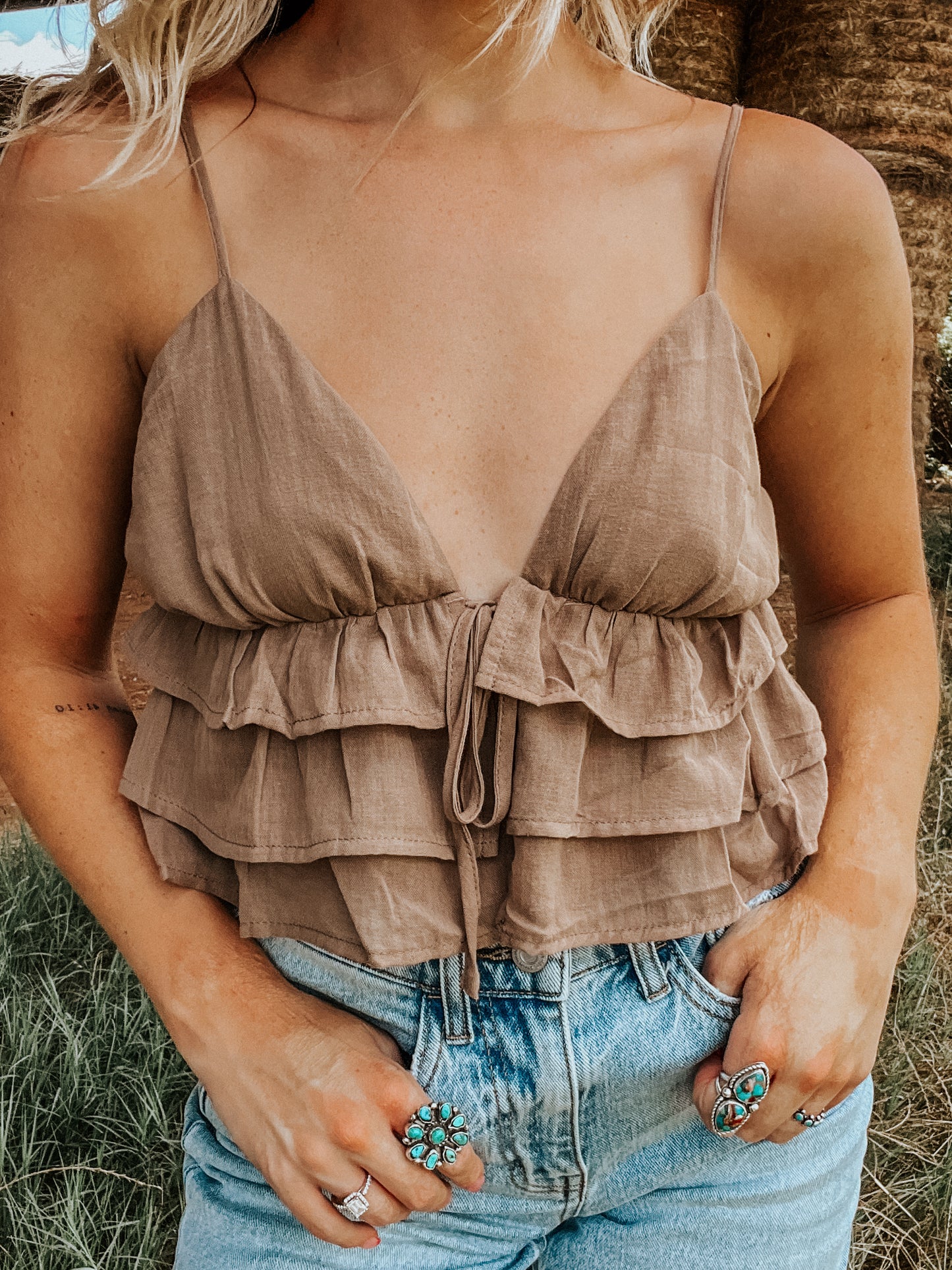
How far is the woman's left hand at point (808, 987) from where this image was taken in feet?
3.19

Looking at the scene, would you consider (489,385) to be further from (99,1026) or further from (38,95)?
(99,1026)

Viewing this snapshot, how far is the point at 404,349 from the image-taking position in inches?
39.1

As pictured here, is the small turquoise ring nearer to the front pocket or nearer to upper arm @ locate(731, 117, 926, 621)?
the front pocket

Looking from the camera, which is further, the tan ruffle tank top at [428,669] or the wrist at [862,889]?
the wrist at [862,889]

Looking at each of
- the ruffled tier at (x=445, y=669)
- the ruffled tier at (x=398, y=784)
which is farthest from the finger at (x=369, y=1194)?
the ruffled tier at (x=445, y=669)

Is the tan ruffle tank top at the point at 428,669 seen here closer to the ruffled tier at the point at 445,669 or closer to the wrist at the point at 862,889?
the ruffled tier at the point at 445,669

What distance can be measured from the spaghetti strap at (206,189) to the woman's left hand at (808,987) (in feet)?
2.47

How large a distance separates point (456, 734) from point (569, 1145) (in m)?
0.37

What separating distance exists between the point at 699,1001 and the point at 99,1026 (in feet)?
5.98

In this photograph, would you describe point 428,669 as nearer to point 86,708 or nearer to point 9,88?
point 86,708

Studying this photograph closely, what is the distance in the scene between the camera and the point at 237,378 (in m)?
0.97

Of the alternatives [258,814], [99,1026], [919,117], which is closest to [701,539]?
[258,814]

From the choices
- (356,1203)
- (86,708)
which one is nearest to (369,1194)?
(356,1203)

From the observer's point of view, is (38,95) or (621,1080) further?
(38,95)
